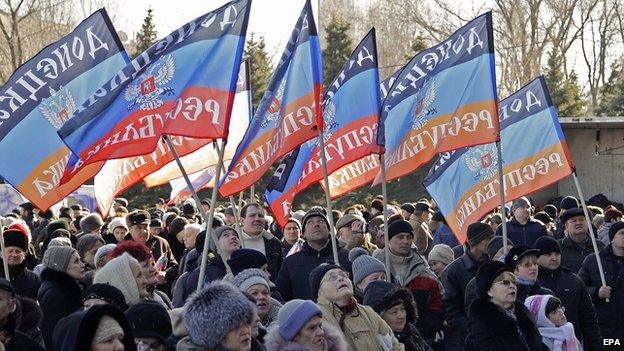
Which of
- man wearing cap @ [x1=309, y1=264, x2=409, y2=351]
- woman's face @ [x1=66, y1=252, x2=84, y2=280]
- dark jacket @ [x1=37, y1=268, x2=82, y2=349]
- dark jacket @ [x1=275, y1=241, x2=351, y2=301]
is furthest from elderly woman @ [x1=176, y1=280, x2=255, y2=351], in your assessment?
dark jacket @ [x1=275, y1=241, x2=351, y2=301]

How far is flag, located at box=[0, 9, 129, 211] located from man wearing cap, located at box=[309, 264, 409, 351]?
4100 mm

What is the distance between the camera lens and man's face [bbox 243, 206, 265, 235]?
12.3 meters

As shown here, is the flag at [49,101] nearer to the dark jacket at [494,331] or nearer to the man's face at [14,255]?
the man's face at [14,255]

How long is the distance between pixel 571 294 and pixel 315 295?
9.61 feet

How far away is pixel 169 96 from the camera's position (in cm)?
1070

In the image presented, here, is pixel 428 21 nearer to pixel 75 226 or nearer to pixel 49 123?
pixel 75 226

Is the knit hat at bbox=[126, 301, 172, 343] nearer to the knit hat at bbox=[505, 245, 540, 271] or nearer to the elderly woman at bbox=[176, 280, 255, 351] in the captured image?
the elderly woman at bbox=[176, 280, 255, 351]

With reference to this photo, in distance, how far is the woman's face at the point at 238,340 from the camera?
6785 mm

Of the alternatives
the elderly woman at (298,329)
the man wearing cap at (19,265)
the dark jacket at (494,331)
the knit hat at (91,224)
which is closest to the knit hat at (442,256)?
the dark jacket at (494,331)

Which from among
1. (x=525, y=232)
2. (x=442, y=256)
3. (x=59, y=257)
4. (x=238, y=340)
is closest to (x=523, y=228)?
(x=525, y=232)

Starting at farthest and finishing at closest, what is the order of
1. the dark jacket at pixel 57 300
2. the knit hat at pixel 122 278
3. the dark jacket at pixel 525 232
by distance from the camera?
the dark jacket at pixel 525 232, the dark jacket at pixel 57 300, the knit hat at pixel 122 278

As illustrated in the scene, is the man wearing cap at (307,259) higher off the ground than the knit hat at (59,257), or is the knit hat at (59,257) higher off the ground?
the knit hat at (59,257)

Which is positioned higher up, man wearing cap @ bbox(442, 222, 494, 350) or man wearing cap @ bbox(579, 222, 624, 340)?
man wearing cap @ bbox(442, 222, 494, 350)

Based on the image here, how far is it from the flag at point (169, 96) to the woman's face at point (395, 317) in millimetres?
2339
